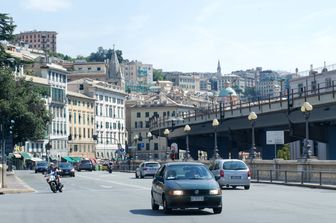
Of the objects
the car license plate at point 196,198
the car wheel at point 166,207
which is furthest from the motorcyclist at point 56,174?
the car license plate at point 196,198

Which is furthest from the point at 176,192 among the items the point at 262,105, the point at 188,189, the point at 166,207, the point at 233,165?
the point at 262,105

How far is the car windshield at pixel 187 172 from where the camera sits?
2342 cm

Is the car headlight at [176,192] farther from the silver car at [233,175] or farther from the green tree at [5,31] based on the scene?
the green tree at [5,31]

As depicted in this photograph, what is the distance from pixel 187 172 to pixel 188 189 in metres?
1.28

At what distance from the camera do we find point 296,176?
157 ft

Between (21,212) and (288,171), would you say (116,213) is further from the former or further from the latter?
(288,171)

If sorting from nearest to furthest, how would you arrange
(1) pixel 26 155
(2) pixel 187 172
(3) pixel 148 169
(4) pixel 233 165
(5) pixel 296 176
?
(2) pixel 187 172, (4) pixel 233 165, (5) pixel 296 176, (3) pixel 148 169, (1) pixel 26 155

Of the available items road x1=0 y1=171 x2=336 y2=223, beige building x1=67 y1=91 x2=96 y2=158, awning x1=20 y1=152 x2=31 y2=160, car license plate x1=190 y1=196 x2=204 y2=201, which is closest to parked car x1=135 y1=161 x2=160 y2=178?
road x1=0 y1=171 x2=336 y2=223

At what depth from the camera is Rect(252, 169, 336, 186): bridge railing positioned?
1657 inches

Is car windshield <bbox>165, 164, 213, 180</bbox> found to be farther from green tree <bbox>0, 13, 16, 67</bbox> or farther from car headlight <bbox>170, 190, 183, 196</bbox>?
green tree <bbox>0, 13, 16, 67</bbox>

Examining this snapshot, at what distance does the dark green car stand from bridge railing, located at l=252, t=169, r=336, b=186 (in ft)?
61.9

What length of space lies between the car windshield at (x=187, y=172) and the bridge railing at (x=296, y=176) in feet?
61.1

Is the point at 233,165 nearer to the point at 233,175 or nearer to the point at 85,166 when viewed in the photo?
the point at 233,175

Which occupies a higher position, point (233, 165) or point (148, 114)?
point (148, 114)
